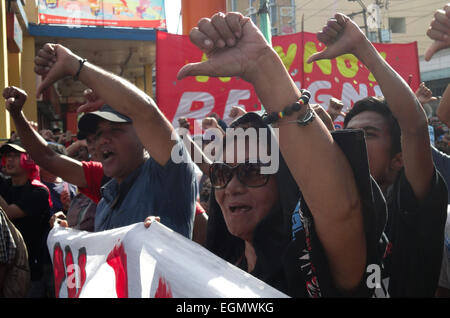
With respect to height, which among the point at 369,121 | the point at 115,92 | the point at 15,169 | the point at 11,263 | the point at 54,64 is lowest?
the point at 11,263

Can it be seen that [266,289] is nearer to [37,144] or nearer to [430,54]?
[430,54]

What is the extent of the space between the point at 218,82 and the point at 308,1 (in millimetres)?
28059

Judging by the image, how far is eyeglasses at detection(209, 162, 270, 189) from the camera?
1716mm

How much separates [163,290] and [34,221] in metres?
2.96

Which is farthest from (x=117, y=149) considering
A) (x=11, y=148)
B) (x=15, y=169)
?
(x=11, y=148)

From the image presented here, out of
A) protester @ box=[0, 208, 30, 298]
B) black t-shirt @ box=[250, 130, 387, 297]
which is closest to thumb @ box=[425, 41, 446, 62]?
black t-shirt @ box=[250, 130, 387, 297]

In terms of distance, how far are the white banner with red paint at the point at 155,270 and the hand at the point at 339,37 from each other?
696 mm

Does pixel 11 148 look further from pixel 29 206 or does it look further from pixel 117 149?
pixel 117 149

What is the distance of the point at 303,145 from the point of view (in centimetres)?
124

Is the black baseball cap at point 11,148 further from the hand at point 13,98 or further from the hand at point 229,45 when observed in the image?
the hand at point 229,45

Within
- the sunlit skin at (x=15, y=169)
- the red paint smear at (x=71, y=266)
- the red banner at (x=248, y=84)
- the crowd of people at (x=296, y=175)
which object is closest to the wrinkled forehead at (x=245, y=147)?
the crowd of people at (x=296, y=175)

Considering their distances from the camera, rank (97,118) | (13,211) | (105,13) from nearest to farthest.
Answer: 1. (97,118)
2. (13,211)
3. (105,13)
